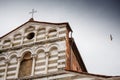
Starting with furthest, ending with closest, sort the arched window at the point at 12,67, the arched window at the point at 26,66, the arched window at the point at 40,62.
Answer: the arched window at the point at 12,67 < the arched window at the point at 26,66 < the arched window at the point at 40,62

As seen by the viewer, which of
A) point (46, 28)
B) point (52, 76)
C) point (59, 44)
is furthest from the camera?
point (46, 28)

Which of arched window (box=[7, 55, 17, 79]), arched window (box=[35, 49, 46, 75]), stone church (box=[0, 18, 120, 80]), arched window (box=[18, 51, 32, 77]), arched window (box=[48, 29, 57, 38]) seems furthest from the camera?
arched window (box=[48, 29, 57, 38])

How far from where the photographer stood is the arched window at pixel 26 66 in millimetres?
17083

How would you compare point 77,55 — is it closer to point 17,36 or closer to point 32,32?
point 32,32

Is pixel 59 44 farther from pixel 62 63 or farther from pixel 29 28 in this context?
pixel 29 28

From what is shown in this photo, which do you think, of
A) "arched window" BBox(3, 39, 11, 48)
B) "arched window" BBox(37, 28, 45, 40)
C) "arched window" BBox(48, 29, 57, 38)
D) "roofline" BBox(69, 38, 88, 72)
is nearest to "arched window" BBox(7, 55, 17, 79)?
"arched window" BBox(3, 39, 11, 48)

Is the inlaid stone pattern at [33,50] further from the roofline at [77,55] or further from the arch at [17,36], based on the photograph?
the roofline at [77,55]

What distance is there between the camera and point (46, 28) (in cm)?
1823

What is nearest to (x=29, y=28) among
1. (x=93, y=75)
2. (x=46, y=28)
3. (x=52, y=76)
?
(x=46, y=28)

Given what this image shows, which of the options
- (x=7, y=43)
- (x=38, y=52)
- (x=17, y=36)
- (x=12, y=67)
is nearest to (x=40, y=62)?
(x=38, y=52)

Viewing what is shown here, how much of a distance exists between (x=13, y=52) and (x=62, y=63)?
3.33m

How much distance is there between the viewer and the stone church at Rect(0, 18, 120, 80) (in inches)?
642

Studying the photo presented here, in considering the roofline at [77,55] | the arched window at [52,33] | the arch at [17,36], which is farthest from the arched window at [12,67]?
the roofline at [77,55]

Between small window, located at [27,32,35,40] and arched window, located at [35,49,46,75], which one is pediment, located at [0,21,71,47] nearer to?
small window, located at [27,32,35,40]
